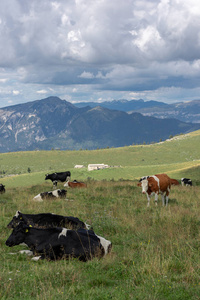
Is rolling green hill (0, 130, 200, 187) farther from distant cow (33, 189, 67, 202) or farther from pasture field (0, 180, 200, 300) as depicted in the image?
pasture field (0, 180, 200, 300)

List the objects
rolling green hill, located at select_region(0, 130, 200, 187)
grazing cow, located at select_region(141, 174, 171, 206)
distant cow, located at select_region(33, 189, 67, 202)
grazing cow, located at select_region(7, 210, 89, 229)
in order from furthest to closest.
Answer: rolling green hill, located at select_region(0, 130, 200, 187) < distant cow, located at select_region(33, 189, 67, 202) < grazing cow, located at select_region(141, 174, 171, 206) < grazing cow, located at select_region(7, 210, 89, 229)

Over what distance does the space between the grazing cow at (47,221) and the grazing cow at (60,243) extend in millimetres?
1740

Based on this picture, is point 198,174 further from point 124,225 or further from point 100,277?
point 100,277

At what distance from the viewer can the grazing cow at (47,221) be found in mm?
10914

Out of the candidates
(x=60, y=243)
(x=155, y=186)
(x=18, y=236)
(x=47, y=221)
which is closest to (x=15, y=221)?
(x=47, y=221)

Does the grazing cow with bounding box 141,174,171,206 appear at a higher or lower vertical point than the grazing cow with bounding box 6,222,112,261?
higher

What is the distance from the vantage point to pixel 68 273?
656cm

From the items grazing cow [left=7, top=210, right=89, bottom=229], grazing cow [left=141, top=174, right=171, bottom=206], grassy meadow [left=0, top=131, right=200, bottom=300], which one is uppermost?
grazing cow [left=141, top=174, right=171, bottom=206]

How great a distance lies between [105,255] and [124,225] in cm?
310

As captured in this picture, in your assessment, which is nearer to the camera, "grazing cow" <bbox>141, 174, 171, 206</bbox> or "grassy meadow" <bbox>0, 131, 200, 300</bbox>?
"grassy meadow" <bbox>0, 131, 200, 300</bbox>

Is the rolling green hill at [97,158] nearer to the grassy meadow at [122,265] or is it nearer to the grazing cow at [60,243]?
the grassy meadow at [122,265]

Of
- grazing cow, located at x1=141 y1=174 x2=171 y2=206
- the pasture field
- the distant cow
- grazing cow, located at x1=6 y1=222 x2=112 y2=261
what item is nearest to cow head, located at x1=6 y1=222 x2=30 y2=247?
grazing cow, located at x1=6 y1=222 x2=112 y2=261

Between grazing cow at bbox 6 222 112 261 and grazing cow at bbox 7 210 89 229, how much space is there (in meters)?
1.74

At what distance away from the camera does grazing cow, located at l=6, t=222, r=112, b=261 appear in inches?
322
